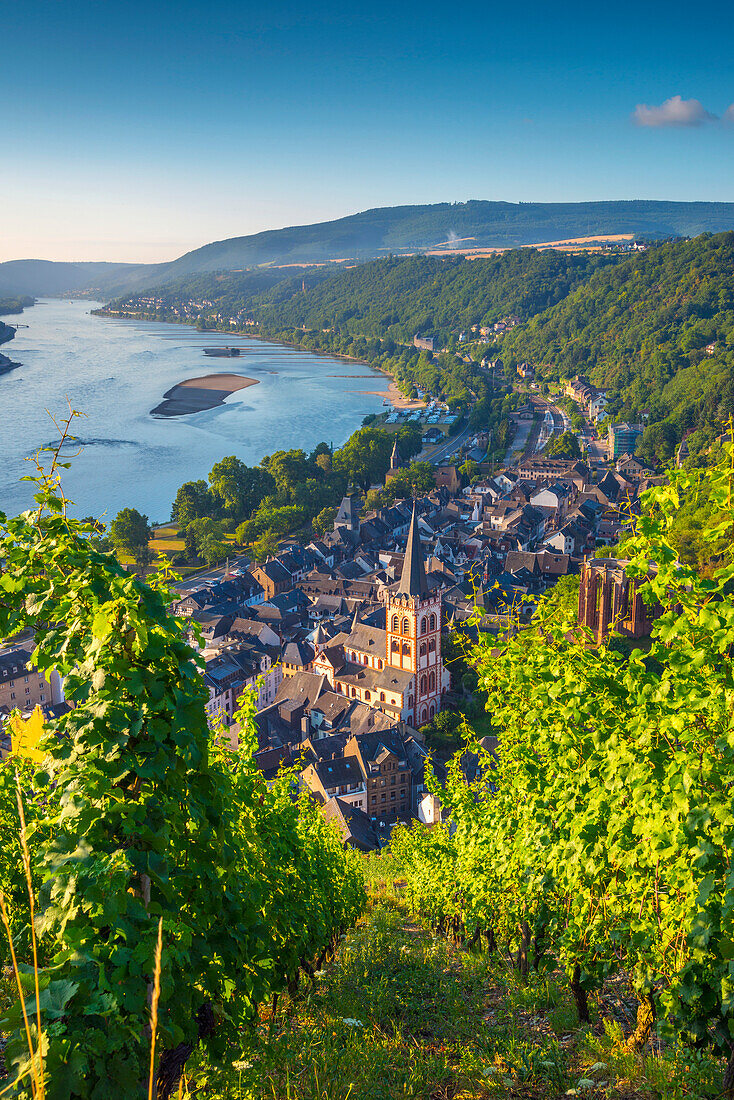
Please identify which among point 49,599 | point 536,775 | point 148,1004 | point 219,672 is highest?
point 49,599

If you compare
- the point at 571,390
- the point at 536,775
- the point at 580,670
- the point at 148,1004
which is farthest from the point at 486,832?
the point at 571,390

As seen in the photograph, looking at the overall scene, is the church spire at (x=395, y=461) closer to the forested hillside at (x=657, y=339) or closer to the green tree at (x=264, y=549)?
the green tree at (x=264, y=549)

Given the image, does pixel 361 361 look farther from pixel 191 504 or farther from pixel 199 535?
pixel 199 535

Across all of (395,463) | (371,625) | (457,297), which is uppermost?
(457,297)

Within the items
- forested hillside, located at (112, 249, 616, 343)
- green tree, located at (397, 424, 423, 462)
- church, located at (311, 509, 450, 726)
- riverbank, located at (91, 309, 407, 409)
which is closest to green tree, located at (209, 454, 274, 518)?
green tree, located at (397, 424, 423, 462)

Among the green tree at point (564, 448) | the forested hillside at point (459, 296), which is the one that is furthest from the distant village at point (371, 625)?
the forested hillside at point (459, 296)

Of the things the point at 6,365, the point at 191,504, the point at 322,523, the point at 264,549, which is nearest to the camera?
the point at 264,549

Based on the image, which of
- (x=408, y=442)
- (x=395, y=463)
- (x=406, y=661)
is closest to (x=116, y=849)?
(x=406, y=661)

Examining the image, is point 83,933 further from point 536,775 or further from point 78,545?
point 536,775
